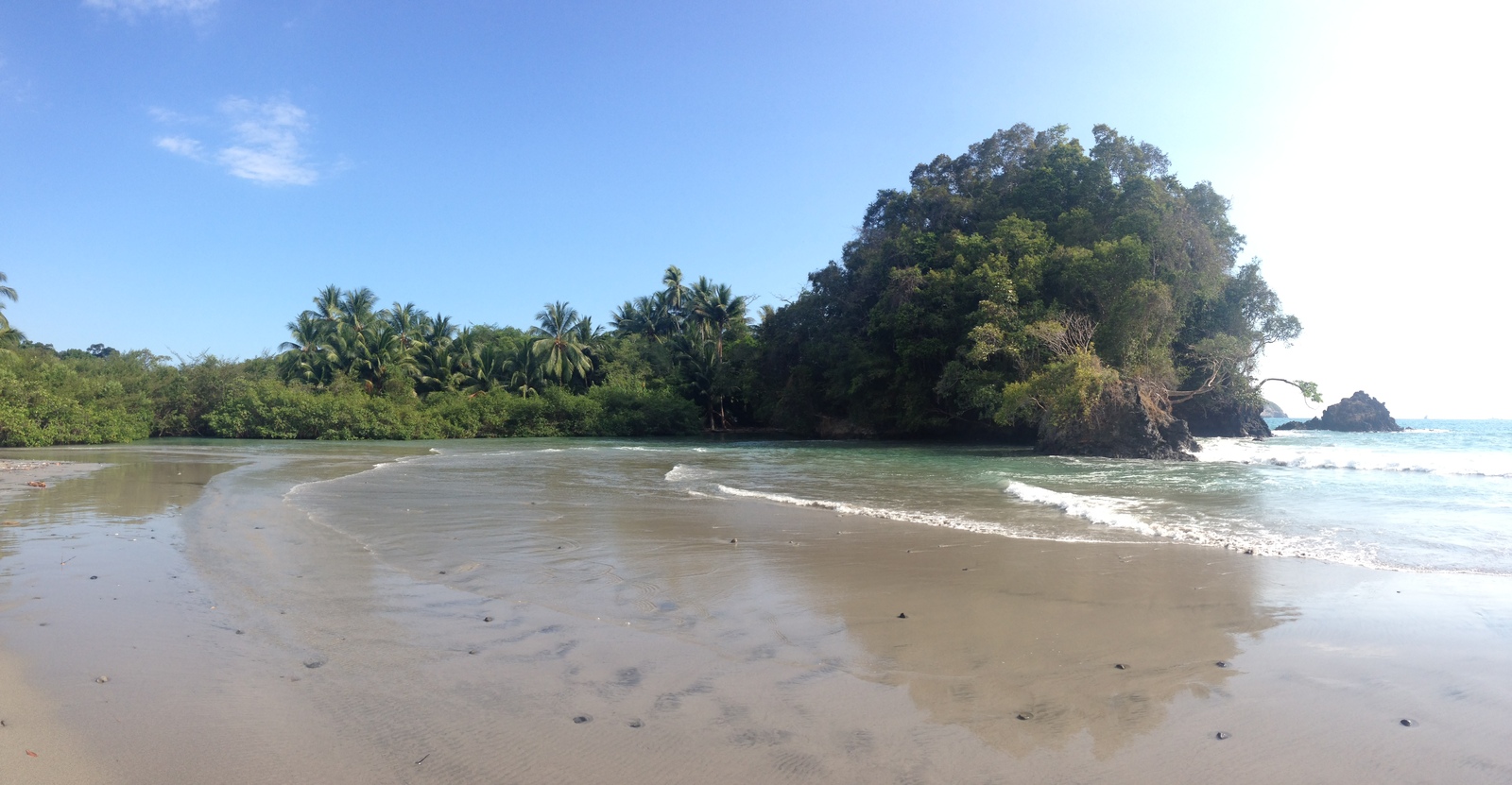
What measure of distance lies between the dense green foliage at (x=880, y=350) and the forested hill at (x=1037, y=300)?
0.30 ft

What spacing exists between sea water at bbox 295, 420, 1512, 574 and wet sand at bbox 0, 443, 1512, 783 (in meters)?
1.09

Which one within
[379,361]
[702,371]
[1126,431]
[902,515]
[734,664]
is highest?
[702,371]

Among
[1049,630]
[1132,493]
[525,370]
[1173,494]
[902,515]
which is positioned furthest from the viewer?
[525,370]

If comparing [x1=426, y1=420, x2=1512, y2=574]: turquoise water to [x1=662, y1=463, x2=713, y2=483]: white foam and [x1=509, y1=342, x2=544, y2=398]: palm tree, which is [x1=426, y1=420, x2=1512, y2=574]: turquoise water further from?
[x1=509, y1=342, x2=544, y2=398]: palm tree

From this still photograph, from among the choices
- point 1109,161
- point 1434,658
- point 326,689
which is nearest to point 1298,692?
point 1434,658

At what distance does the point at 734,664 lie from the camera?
3771mm

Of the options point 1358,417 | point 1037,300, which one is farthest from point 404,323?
point 1358,417

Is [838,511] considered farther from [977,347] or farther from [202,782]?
[977,347]

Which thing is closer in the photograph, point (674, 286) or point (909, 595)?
point (909, 595)

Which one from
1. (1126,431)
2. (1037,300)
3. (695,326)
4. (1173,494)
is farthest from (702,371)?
(1173,494)

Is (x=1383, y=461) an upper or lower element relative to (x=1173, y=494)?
upper

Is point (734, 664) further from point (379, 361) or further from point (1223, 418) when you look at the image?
point (379, 361)

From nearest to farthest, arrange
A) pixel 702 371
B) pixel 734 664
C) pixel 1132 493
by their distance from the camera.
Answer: pixel 734 664
pixel 1132 493
pixel 702 371

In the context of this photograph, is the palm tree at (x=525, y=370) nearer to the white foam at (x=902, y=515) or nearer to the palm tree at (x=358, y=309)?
the palm tree at (x=358, y=309)
